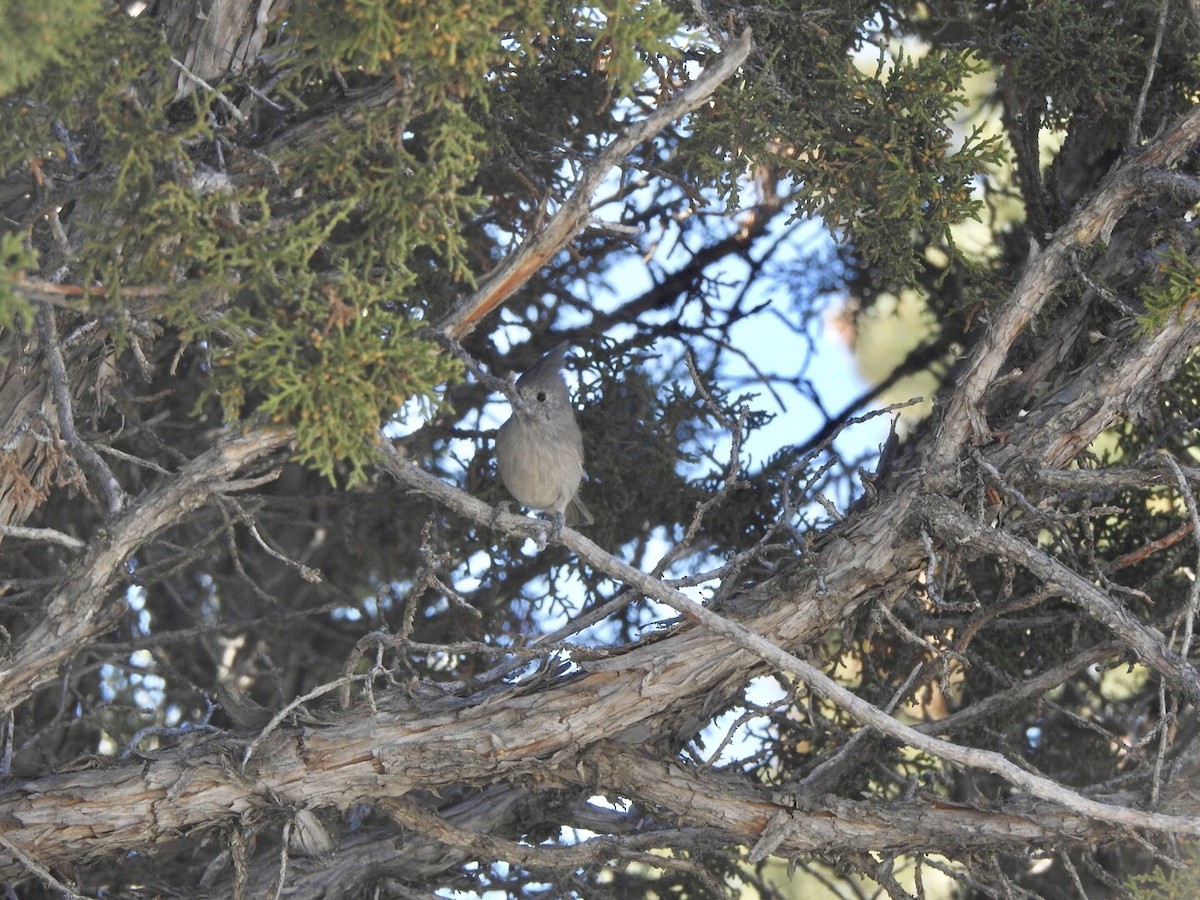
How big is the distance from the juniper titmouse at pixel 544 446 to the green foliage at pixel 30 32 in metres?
2.10

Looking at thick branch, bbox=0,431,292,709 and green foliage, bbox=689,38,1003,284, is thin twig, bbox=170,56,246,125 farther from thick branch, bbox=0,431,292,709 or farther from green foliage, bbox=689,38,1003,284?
green foliage, bbox=689,38,1003,284

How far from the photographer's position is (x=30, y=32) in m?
2.23

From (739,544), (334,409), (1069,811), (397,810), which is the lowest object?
(1069,811)

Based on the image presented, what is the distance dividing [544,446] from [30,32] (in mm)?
2347

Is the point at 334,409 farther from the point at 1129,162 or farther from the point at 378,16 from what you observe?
the point at 1129,162

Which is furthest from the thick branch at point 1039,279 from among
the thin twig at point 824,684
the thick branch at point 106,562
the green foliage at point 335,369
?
the thick branch at point 106,562

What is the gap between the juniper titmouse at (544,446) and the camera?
14.1ft

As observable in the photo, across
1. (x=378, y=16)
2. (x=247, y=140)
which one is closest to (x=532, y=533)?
(x=247, y=140)

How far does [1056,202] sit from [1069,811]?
196 centimetres

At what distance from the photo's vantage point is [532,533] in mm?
3494

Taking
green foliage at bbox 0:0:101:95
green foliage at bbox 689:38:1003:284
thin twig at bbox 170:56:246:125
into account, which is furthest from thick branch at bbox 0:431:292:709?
green foliage at bbox 689:38:1003:284

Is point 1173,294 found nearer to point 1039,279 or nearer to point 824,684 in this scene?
point 1039,279

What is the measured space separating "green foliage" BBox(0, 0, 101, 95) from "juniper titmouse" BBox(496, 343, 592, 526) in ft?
6.89

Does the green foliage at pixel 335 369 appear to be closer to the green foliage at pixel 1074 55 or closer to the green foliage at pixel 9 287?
the green foliage at pixel 9 287
